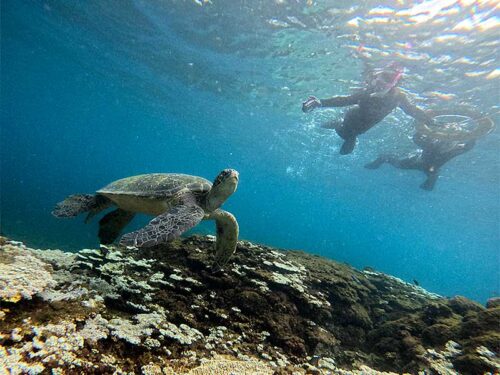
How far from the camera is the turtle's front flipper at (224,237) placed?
15.5 ft

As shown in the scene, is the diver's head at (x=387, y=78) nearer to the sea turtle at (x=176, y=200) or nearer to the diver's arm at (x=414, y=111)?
the diver's arm at (x=414, y=111)

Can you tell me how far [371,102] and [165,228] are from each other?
12.8 m

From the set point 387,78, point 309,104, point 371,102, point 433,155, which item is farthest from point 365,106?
point 433,155

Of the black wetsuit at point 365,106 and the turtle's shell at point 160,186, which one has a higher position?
the black wetsuit at point 365,106

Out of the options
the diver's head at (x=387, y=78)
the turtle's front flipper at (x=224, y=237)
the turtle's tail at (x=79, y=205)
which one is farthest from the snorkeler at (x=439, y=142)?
the turtle's tail at (x=79, y=205)

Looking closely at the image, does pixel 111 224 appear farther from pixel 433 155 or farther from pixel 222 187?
pixel 433 155

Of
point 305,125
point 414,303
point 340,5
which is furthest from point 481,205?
point 414,303

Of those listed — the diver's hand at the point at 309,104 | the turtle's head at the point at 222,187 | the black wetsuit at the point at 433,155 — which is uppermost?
the black wetsuit at the point at 433,155

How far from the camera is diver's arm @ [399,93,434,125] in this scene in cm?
1478

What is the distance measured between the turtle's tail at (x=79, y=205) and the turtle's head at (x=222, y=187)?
2.57m

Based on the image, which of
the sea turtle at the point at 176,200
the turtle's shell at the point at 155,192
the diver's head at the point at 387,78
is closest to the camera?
the sea turtle at the point at 176,200

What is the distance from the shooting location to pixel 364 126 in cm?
1365

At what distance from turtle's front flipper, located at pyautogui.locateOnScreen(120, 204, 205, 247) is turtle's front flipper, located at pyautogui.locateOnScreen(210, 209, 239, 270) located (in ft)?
2.37

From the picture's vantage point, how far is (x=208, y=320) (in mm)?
3598
